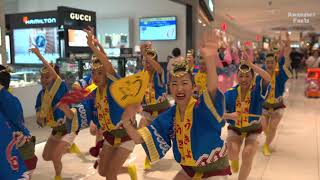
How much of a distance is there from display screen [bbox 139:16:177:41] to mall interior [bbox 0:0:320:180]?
0.11ft

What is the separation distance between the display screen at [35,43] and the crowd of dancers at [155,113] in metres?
4.96

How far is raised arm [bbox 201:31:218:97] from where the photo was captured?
240 cm

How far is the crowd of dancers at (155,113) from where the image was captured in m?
2.42

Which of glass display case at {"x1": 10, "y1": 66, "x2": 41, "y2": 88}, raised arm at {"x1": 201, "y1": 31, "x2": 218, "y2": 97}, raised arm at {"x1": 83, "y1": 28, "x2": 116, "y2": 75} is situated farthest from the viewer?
glass display case at {"x1": 10, "y1": 66, "x2": 41, "y2": 88}

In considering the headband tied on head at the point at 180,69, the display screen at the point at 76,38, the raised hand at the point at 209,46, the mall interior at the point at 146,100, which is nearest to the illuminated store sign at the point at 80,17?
the mall interior at the point at 146,100

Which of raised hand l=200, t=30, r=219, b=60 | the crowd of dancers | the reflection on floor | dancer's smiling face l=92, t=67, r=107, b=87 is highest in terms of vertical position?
raised hand l=200, t=30, r=219, b=60

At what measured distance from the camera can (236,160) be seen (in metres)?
4.15

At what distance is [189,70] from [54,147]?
224 centimetres

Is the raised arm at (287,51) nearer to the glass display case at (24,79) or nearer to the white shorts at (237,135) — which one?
the white shorts at (237,135)

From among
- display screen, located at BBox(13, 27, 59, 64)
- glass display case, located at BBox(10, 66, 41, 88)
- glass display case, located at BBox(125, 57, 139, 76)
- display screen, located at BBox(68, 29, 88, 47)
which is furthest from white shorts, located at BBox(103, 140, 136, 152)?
display screen, located at BBox(13, 27, 59, 64)

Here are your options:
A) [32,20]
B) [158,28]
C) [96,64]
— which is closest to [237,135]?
[96,64]

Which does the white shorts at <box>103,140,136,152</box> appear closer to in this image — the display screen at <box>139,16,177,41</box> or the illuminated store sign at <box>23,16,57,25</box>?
the illuminated store sign at <box>23,16,57,25</box>

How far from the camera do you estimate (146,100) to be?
5109mm

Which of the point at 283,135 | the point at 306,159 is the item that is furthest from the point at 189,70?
the point at 283,135
